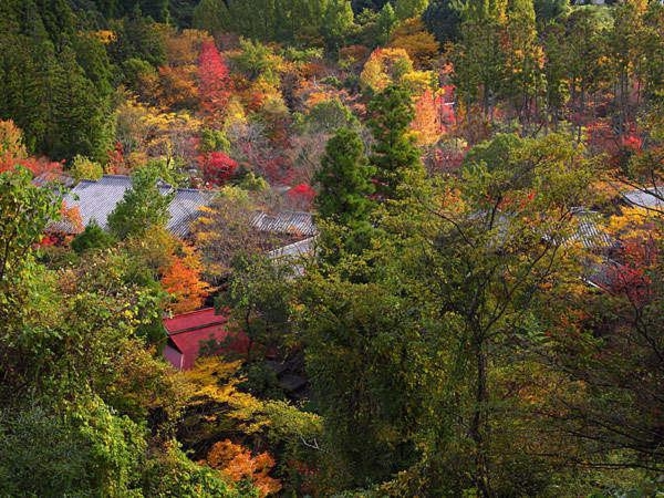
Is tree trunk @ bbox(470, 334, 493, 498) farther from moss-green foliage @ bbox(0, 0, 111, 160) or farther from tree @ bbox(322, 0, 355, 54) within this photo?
tree @ bbox(322, 0, 355, 54)

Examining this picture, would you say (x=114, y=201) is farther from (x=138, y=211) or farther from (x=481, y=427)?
(x=481, y=427)

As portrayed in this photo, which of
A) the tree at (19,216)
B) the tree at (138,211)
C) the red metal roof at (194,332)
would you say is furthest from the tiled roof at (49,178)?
the tree at (19,216)

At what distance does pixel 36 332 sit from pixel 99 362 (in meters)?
0.75

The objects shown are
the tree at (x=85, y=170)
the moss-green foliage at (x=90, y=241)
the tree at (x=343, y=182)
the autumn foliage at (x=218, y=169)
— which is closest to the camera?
the tree at (x=343, y=182)

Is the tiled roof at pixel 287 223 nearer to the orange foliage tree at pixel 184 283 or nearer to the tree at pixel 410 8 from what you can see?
the orange foliage tree at pixel 184 283

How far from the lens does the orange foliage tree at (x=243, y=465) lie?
11789mm

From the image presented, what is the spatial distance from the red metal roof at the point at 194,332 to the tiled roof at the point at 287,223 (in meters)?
4.14

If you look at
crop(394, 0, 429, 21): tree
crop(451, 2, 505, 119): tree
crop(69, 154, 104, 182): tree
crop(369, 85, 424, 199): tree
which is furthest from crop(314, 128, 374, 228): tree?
crop(394, 0, 429, 21): tree

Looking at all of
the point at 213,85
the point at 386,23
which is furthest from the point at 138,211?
the point at 386,23

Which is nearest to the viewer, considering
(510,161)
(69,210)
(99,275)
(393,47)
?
(99,275)

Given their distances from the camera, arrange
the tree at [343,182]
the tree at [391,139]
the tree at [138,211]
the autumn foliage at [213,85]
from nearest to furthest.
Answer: the tree at [343,182]
the tree at [391,139]
the tree at [138,211]
the autumn foliage at [213,85]

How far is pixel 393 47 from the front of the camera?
43.2m

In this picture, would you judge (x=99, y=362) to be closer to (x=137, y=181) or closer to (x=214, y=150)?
(x=137, y=181)

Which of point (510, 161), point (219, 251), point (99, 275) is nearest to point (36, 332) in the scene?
point (99, 275)
